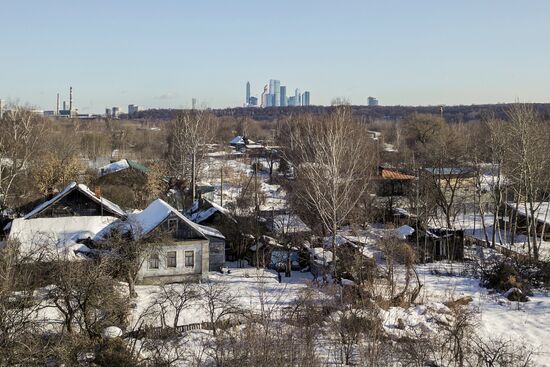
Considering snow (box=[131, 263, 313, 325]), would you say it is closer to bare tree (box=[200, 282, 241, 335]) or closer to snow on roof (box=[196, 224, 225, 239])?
bare tree (box=[200, 282, 241, 335])

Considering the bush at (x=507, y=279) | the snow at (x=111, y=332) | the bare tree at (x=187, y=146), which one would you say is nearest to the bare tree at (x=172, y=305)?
the snow at (x=111, y=332)

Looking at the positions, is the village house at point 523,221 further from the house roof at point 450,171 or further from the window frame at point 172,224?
the window frame at point 172,224

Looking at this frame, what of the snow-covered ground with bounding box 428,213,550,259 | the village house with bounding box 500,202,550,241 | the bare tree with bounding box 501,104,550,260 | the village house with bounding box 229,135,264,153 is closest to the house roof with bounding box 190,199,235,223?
the snow-covered ground with bounding box 428,213,550,259

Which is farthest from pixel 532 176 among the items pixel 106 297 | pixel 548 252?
pixel 106 297

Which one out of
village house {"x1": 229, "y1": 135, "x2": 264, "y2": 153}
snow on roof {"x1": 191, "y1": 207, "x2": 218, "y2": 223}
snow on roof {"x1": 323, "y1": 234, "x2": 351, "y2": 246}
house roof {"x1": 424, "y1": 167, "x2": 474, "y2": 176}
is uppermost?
village house {"x1": 229, "y1": 135, "x2": 264, "y2": 153}

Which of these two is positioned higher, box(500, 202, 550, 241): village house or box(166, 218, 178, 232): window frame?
box(166, 218, 178, 232): window frame

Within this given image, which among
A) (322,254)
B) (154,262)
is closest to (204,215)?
(154,262)

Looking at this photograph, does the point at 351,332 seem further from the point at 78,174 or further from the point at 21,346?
the point at 78,174
